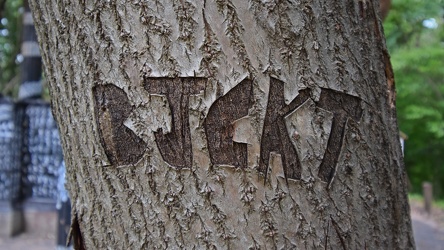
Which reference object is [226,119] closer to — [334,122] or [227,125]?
[227,125]

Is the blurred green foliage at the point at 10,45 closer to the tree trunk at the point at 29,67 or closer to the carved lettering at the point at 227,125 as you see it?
the tree trunk at the point at 29,67

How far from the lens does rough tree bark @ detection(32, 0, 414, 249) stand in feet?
3.50

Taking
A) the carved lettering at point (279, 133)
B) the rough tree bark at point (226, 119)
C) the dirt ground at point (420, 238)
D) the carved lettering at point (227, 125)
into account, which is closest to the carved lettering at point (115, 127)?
the rough tree bark at point (226, 119)

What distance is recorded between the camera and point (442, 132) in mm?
12312

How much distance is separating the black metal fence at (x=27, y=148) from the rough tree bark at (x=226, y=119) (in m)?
6.62

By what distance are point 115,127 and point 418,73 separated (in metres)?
13.3

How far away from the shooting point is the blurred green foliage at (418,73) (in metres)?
11.7

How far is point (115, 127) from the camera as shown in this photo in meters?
1.13

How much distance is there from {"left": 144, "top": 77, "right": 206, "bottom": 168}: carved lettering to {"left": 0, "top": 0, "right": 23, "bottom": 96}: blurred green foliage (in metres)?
14.1

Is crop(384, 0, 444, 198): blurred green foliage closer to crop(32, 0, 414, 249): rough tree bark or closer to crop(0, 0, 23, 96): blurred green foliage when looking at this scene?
crop(32, 0, 414, 249): rough tree bark

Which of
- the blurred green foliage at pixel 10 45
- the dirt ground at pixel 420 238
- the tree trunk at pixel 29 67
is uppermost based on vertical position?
the blurred green foliage at pixel 10 45

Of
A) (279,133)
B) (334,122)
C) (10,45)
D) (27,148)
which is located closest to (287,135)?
(279,133)

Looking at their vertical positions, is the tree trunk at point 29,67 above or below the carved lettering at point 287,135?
above

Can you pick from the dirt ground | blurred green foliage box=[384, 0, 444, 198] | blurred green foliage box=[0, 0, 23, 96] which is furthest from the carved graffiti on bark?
blurred green foliage box=[0, 0, 23, 96]
